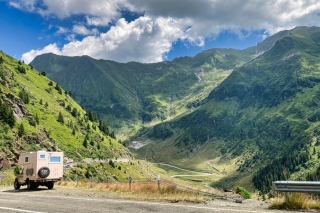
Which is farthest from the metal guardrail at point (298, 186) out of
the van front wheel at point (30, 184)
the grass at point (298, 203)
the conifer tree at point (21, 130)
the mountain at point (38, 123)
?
the conifer tree at point (21, 130)

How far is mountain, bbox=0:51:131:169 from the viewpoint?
86.3 metres

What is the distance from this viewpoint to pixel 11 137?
82438 mm

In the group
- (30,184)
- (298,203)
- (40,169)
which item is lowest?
(30,184)

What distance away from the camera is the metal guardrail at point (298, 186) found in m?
13.6

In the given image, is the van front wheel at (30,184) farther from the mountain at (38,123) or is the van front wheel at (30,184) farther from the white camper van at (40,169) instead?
the mountain at (38,123)

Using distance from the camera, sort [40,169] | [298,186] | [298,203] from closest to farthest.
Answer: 1. [298,203]
2. [298,186]
3. [40,169]

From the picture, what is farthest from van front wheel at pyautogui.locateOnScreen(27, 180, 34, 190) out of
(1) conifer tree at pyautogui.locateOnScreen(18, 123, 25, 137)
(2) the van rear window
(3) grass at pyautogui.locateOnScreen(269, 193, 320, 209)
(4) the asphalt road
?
(1) conifer tree at pyautogui.locateOnScreen(18, 123, 25, 137)

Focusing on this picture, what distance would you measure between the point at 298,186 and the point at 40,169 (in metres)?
28.0

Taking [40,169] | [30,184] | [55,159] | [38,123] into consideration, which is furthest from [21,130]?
[40,169]

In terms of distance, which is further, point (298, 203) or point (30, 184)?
point (30, 184)

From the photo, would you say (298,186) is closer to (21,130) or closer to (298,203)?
(298,203)

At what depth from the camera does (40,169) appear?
105 feet

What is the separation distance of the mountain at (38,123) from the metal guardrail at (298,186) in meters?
72.9

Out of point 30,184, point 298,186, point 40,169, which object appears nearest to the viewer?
point 298,186
